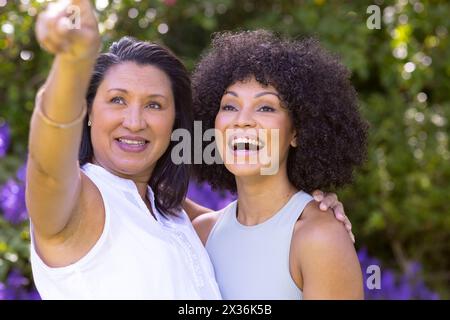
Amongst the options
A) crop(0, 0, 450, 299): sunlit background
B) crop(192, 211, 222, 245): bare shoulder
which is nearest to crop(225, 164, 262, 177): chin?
crop(192, 211, 222, 245): bare shoulder

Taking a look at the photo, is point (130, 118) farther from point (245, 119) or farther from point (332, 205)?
point (332, 205)

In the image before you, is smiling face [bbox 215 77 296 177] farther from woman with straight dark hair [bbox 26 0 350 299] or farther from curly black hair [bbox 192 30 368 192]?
woman with straight dark hair [bbox 26 0 350 299]

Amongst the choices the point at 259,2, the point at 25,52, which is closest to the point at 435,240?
the point at 259,2

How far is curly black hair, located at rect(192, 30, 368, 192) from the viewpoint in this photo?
2584 mm

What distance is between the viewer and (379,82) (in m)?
5.68

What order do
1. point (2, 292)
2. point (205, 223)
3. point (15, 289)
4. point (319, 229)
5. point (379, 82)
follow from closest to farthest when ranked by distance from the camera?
point (319, 229) → point (205, 223) → point (2, 292) → point (15, 289) → point (379, 82)

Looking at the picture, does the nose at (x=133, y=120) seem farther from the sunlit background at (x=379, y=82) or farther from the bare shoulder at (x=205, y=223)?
the sunlit background at (x=379, y=82)

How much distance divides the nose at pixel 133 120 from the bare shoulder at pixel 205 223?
1.65 feet

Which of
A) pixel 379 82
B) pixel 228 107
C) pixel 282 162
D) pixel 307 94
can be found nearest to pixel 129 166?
pixel 228 107

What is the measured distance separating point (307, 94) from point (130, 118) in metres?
0.56

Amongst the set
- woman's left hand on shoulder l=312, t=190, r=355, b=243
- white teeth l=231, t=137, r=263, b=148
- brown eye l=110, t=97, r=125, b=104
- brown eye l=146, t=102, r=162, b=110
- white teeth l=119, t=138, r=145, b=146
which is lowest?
woman's left hand on shoulder l=312, t=190, r=355, b=243

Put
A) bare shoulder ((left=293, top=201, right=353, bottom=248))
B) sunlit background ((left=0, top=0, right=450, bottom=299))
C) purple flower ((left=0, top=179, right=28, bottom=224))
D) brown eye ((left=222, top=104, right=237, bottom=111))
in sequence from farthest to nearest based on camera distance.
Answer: sunlit background ((left=0, top=0, right=450, bottom=299)), purple flower ((left=0, top=179, right=28, bottom=224)), brown eye ((left=222, top=104, right=237, bottom=111)), bare shoulder ((left=293, top=201, right=353, bottom=248))

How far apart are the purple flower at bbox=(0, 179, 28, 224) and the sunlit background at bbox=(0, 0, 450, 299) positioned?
479mm

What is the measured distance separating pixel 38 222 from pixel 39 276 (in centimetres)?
27
